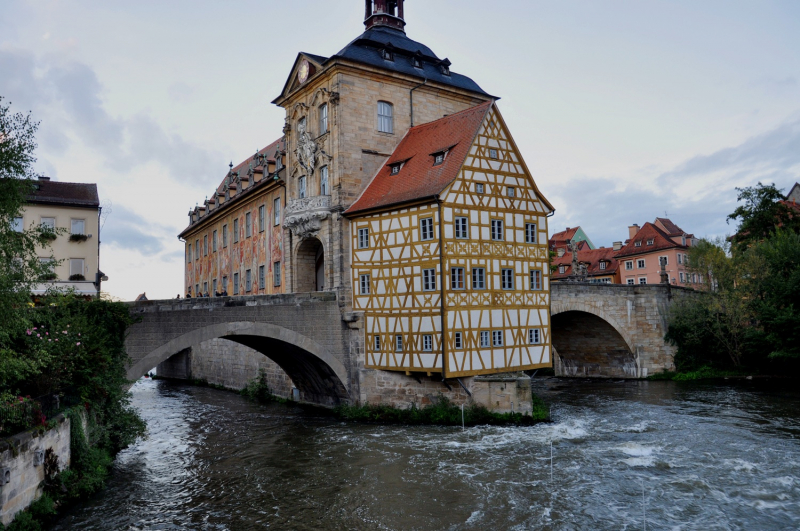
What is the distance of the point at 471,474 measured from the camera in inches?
628

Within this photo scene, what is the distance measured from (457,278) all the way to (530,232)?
4233 millimetres

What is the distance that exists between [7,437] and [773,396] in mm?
27581

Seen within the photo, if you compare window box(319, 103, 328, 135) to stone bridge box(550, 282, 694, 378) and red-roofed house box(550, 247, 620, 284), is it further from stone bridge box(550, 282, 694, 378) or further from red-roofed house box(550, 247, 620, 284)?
red-roofed house box(550, 247, 620, 284)

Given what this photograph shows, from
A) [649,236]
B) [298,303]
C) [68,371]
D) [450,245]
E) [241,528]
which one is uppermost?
[649,236]

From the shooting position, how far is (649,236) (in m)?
58.4

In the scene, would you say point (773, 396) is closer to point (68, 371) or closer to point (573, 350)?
point (573, 350)

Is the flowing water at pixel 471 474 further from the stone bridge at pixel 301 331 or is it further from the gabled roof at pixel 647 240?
the gabled roof at pixel 647 240

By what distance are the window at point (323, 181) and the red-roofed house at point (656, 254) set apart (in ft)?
127

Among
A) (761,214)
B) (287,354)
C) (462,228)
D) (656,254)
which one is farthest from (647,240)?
(287,354)

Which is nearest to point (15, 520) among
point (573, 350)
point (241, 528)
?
point (241, 528)

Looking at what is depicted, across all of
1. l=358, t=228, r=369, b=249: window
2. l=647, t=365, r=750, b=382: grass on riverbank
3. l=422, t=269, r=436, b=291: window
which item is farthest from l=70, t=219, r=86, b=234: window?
l=647, t=365, r=750, b=382: grass on riverbank

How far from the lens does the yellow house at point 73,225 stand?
27.3 metres

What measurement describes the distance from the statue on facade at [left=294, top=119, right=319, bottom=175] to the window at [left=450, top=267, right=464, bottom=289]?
26.5 ft

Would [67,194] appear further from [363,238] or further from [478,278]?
[478,278]
